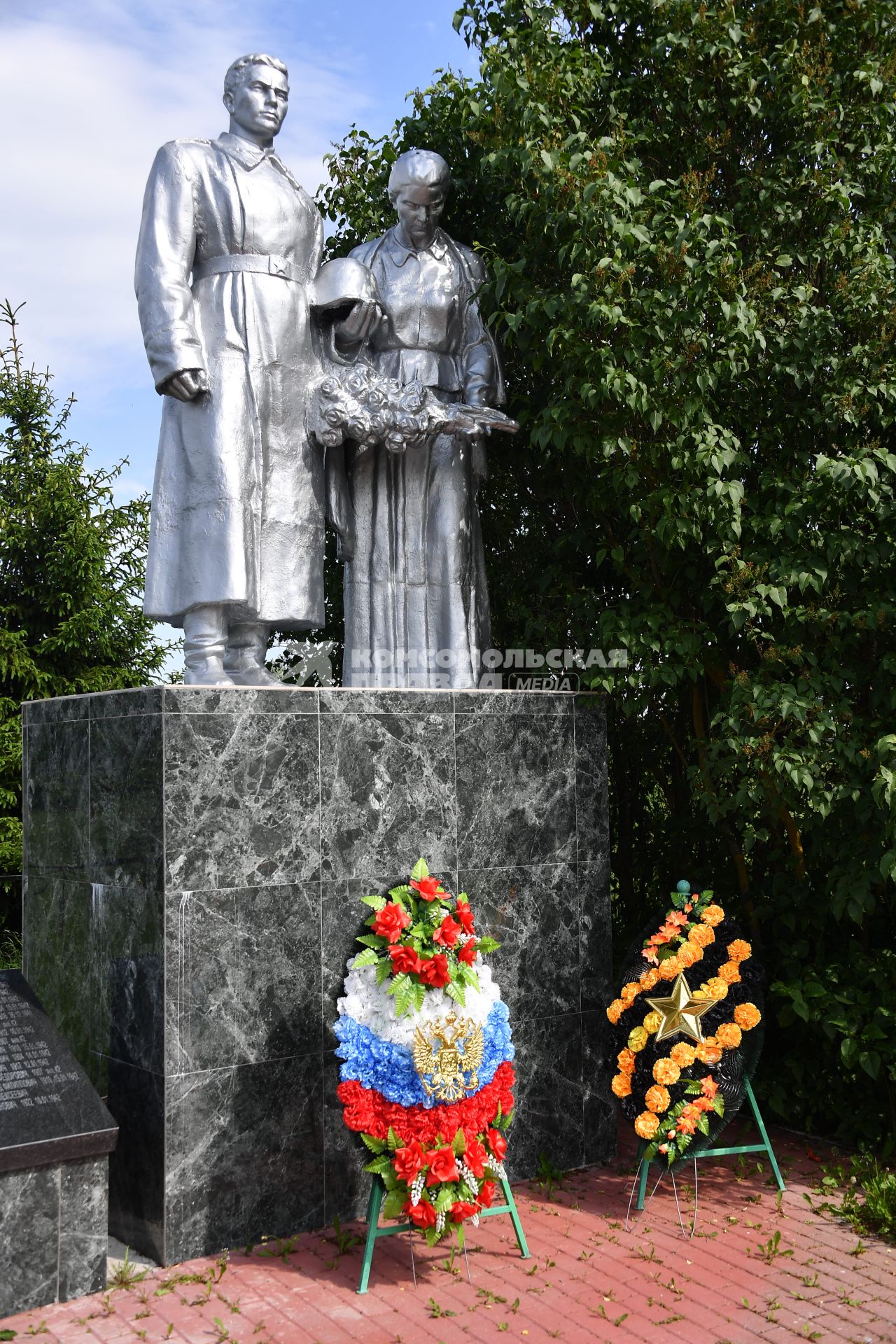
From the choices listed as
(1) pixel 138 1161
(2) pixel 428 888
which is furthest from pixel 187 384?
(1) pixel 138 1161

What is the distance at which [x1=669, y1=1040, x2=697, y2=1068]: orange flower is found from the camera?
189 inches

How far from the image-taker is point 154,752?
15.1 ft

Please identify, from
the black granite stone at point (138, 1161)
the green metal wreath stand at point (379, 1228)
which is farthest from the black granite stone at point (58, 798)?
the green metal wreath stand at point (379, 1228)

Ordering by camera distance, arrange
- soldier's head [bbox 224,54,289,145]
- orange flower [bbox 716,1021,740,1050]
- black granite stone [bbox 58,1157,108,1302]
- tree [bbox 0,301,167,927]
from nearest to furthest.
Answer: black granite stone [bbox 58,1157,108,1302]
orange flower [bbox 716,1021,740,1050]
soldier's head [bbox 224,54,289,145]
tree [bbox 0,301,167,927]

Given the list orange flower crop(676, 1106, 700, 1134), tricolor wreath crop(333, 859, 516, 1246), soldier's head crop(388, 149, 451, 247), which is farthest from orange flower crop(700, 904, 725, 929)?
soldier's head crop(388, 149, 451, 247)

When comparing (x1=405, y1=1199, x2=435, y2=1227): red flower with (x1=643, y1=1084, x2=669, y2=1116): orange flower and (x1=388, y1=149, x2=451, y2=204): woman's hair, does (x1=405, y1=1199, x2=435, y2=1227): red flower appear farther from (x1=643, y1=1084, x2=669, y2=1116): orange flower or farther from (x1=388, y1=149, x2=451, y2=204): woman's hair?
(x1=388, y1=149, x2=451, y2=204): woman's hair

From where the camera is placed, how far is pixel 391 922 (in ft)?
14.4

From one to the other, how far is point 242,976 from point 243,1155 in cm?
64

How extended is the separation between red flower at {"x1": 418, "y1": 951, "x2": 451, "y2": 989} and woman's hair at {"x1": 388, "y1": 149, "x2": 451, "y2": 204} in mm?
3732

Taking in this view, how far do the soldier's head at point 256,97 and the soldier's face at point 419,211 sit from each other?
2.32 ft

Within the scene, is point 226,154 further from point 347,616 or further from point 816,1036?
point 816,1036

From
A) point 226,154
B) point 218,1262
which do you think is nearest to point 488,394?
point 226,154

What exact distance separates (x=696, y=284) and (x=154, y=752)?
2.88 metres

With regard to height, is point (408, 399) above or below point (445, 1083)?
above
